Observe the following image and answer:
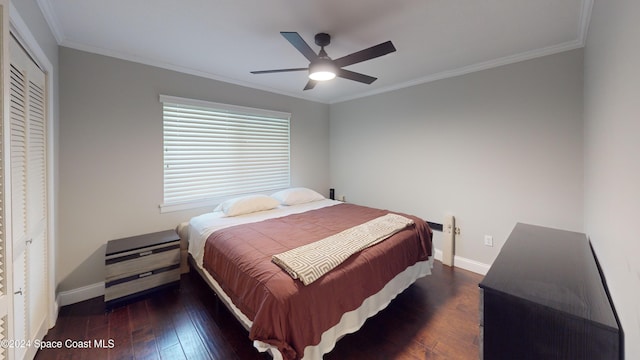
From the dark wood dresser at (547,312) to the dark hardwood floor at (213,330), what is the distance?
827 millimetres

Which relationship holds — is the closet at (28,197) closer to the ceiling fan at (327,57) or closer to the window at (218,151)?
the window at (218,151)

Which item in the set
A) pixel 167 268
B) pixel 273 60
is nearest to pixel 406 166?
pixel 273 60

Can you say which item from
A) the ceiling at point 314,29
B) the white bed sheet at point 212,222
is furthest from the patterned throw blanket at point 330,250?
the ceiling at point 314,29

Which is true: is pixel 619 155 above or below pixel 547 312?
above

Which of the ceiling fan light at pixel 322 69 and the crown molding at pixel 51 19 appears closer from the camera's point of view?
the crown molding at pixel 51 19

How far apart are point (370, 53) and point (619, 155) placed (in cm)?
149

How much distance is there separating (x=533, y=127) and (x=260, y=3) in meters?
2.90

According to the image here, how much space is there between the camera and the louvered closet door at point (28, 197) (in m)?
1.46

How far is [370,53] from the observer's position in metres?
1.89

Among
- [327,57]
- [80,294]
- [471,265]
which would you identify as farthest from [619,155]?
[80,294]

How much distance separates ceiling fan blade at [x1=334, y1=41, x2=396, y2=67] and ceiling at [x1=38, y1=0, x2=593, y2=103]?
282mm

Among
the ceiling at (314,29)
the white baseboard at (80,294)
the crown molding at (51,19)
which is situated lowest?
the white baseboard at (80,294)

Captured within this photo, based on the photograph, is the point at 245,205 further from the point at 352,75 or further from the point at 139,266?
the point at 352,75

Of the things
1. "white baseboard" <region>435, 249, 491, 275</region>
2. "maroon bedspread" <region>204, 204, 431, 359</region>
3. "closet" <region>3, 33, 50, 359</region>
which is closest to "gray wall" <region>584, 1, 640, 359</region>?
"maroon bedspread" <region>204, 204, 431, 359</region>
